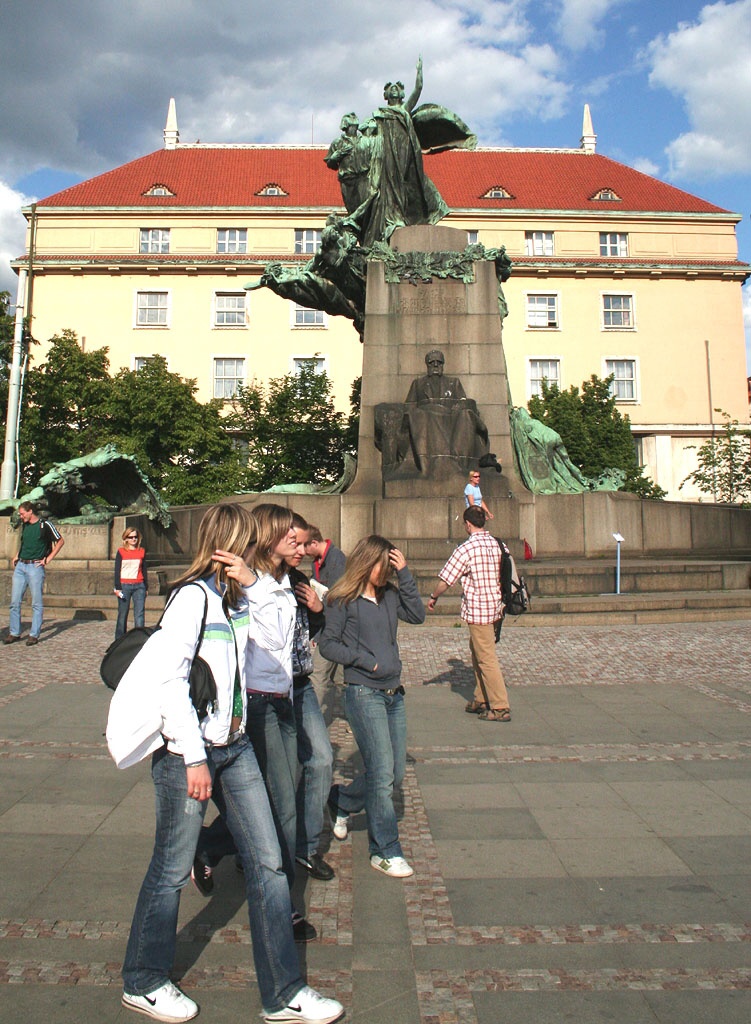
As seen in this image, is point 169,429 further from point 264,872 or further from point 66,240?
point 264,872

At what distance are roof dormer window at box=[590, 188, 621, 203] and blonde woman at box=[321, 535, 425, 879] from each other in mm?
53618

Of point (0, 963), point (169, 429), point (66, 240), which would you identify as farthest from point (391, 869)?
point (66, 240)

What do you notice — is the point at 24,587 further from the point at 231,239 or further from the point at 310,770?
the point at 231,239

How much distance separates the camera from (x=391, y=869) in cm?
382

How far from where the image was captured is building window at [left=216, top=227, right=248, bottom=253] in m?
50.2

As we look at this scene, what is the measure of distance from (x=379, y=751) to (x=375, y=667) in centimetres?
36

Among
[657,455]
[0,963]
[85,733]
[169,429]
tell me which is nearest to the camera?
[0,963]

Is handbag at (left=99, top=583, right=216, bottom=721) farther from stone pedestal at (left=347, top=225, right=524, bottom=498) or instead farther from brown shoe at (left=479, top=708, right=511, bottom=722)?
stone pedestal at (left=347, top=225, right=524, bottom=498)

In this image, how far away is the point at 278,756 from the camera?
3.47 meters

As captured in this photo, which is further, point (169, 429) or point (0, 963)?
point (169, 429)

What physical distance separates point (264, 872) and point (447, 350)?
548 inches

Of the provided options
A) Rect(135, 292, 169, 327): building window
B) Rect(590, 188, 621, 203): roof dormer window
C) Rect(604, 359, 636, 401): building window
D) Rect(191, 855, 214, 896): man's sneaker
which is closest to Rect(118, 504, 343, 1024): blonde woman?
Rect(191, 855, 214, 896): man's sneaker

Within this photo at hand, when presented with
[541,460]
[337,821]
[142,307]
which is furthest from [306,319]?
[337,821]

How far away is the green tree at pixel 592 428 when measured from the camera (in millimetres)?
41094
